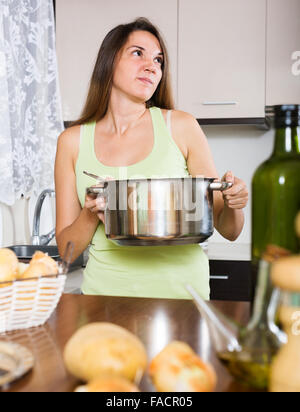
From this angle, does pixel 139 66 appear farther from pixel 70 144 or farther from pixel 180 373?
pixel 180 373

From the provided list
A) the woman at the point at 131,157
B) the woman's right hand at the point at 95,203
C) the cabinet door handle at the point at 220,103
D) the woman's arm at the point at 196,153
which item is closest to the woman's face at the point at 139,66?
the woman at the point at 131,157

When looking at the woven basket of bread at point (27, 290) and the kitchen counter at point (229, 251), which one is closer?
the woven basket of bread at point (27, 290)

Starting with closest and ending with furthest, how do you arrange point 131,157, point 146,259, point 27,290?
point 27,290
point 146,259
point 131,157

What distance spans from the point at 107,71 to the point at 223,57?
108 cm

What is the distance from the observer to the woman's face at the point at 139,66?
1.27m

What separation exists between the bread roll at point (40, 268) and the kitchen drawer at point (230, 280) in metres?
1.53

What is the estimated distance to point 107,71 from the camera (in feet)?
4.49

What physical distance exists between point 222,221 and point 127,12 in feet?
5.10

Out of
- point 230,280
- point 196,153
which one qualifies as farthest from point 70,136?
point 230,280

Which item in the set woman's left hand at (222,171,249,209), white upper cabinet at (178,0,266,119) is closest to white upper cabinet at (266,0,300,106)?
white upper cabinet at (178,0,266,119)

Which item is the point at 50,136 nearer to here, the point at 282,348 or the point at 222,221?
the point at 222,221

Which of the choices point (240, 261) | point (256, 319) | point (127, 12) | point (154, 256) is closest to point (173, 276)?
point (154, 256)

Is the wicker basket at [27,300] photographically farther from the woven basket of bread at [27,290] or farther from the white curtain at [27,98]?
the white curtain at [27,98]

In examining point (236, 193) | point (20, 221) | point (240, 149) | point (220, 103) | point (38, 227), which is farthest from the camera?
point (240, 149)
